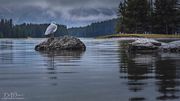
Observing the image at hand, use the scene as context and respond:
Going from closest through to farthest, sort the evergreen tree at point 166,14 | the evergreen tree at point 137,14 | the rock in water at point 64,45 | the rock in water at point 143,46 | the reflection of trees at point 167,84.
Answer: the reflection of trees at point 167,84
the rock in water at point 143,46
the rock in water at point 64,45
the evergreen tree at point 166,14
the evergreen tree at point 137,14

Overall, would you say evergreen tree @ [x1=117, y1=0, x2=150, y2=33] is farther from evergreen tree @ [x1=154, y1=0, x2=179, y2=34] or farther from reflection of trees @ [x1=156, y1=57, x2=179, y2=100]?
reflection of trees @ [x1=156, y1=57, x2=179, y2=100]

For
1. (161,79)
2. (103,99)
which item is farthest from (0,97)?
(161,79)

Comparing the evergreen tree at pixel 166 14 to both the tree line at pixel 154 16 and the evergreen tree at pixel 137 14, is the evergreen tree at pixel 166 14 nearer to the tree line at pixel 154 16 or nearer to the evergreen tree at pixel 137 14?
the tree line at pixel 154 16

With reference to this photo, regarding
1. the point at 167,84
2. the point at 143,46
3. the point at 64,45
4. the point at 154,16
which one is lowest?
the point at 167,84

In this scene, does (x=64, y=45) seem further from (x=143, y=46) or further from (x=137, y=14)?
(x=137, y=14)

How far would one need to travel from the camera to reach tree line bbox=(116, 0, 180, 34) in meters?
85.8

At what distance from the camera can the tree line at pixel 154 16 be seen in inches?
3378

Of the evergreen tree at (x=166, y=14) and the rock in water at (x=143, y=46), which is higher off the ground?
the evergreen tree at (x=166, y=14)

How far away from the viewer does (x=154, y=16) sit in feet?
286

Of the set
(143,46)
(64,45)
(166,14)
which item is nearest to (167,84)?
(143,46)

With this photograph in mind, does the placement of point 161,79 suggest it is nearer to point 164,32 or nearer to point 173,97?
point 173,97

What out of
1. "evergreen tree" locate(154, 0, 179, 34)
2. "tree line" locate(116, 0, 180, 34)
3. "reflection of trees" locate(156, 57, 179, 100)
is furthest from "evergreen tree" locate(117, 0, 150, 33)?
"reflection of trees" locate(156, 57, 179, 100)

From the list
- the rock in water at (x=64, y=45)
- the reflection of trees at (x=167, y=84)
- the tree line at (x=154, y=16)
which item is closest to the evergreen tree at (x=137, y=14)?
the tree line at (x=154, y=16)

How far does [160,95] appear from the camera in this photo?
9.55 meters
